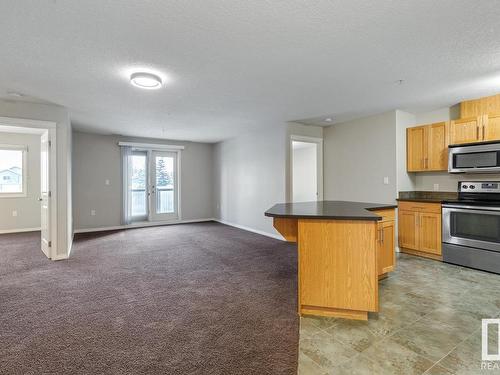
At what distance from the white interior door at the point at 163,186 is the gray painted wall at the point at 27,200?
8.82 feet

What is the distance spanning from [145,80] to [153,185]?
185 inches

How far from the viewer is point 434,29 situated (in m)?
2.05

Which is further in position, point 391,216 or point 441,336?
point 391,216

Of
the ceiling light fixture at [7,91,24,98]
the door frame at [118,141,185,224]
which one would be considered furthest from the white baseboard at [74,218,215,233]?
the ceiling light fixture at [7,91,24,98]

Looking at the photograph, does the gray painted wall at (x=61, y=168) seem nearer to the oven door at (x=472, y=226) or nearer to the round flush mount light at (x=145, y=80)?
the round flush mount light at (x=145, y=80)

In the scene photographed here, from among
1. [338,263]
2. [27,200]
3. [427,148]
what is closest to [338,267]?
[338,263]

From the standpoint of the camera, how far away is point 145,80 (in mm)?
2900

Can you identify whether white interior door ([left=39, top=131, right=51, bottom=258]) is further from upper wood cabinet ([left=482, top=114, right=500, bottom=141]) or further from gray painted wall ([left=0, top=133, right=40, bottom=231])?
upper wood cabinet ([left=482, top=114, right=500, bottom=141])

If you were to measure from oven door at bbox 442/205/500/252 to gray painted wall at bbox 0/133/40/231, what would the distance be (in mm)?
8571

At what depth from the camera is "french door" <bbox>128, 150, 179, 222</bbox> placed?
23.2ft

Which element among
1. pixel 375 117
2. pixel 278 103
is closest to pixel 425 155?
pixel 375 117

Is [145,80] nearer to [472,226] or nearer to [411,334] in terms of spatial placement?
[411,334]

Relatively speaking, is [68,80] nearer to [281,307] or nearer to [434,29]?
[281,307]

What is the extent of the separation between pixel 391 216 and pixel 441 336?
140cm
